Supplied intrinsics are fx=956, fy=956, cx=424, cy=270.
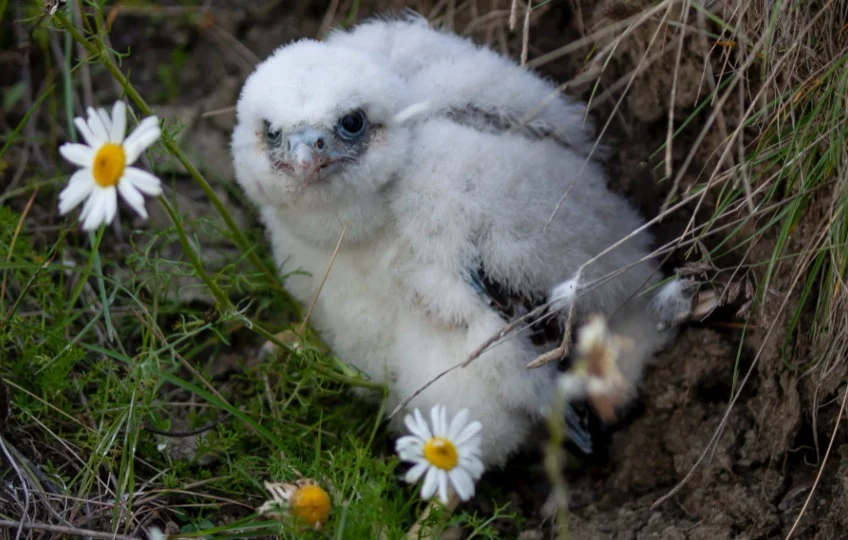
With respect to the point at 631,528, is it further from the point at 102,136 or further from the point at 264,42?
the point at 264,42

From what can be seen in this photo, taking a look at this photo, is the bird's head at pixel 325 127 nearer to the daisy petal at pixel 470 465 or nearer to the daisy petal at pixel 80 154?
the daisy petal at pixel 80 154

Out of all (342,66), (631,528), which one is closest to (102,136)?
(342,66)

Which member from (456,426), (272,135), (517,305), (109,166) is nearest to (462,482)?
(456,426)

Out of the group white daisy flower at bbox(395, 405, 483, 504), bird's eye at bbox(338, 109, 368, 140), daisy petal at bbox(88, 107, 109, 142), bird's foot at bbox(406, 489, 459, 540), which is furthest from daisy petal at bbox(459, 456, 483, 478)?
daisy petal at bbox(88, 107, 109, 142)

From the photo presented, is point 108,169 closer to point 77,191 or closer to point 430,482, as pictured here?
point 77,191

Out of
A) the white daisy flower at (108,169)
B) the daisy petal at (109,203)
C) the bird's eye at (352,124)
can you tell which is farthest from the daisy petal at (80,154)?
the bird's eye at (352,124)
